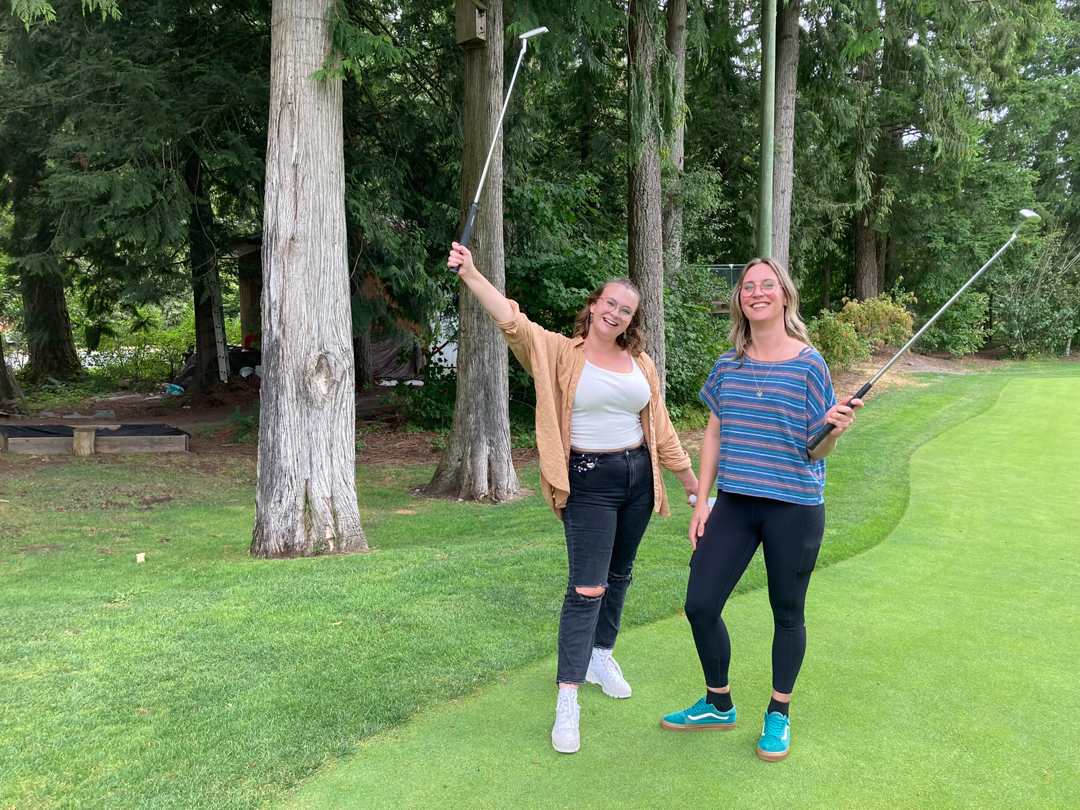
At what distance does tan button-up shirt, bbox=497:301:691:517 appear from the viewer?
119 inches

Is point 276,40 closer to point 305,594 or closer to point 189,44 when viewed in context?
point 305,594

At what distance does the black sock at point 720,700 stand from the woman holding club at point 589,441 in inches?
19.2

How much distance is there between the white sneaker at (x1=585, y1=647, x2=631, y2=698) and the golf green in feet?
0.19

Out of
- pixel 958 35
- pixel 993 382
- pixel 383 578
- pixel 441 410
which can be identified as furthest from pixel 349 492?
pixel 958 35

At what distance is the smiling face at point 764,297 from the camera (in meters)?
2.83

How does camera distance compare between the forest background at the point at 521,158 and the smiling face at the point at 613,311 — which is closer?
Answer: the smiling face at the point at 613,311

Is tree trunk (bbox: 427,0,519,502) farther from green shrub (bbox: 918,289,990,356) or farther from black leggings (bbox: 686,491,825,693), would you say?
green shrub (bbox: 918,289,990,356)

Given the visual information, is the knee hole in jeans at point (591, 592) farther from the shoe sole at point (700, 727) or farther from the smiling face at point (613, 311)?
the smiling face at point (613, 311)

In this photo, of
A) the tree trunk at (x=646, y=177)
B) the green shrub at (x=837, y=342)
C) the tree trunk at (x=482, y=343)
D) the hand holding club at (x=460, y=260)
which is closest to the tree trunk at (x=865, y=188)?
the green shrub at (x=837, y=342)

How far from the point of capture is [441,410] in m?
13.2

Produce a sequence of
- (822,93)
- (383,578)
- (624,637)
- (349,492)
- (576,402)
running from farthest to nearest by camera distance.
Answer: (822,93), (349,492), (383,578), (624,637), (576,402)

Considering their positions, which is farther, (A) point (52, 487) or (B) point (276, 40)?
(A) point (52, 487)

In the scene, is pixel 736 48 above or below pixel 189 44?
above

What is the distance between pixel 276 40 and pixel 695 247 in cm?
1605
